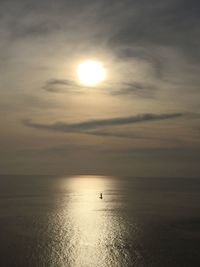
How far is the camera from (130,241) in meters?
88.6

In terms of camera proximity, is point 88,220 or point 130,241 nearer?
point 130,241

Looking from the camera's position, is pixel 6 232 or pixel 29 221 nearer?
pixel 6 232

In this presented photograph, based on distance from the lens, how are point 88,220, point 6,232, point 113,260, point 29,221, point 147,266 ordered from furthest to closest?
point 88,220 < point 29,221 < point 6,232 < point 113,260 < point 147,266

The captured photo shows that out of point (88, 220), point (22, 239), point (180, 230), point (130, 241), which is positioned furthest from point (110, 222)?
point (22, 239)

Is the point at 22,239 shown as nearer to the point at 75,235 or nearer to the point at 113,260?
the point at 75,235

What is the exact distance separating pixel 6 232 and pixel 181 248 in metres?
47.9

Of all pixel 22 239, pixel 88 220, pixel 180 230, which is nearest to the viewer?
pixel 22 239

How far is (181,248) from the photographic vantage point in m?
79.8

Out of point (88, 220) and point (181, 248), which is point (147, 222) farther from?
point (181, 248)

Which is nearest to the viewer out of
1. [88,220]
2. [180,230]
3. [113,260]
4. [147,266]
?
[147,266]

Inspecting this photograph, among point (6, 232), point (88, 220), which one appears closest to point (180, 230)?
point (88, 220)

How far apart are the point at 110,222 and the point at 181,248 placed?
4683 centimetres

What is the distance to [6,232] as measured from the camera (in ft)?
317

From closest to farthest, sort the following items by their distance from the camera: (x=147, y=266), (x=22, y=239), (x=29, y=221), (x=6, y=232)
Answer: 1. (x=147, y=266)
2. (x=22, y=239)
3. (x=6, y=232)
4. (x=29, y=221)
